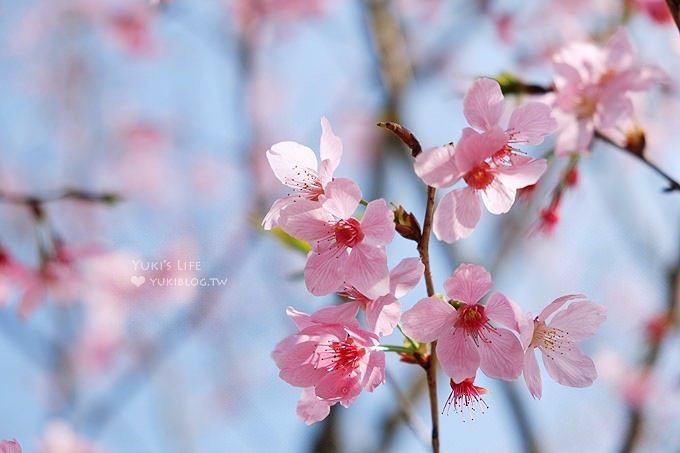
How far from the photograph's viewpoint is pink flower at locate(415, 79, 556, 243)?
0.71m

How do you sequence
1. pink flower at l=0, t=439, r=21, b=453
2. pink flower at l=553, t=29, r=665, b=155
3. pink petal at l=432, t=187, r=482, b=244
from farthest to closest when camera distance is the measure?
pink flower at l=553, t=29, r=665, b=155 < pink petal at l=432, t=187, r=482, b=244 < pink flower at l=0, t=439, r=21, b=453

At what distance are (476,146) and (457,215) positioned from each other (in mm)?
84

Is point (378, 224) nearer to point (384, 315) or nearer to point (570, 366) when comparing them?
point (384, 315)

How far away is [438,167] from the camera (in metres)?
0.71

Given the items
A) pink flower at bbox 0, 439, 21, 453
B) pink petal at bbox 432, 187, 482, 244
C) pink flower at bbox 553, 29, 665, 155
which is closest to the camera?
pink flower at bbox 0, 439, 21, 453

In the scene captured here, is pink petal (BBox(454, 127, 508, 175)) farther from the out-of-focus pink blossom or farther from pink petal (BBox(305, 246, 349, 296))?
the out-of-focus pink blossom

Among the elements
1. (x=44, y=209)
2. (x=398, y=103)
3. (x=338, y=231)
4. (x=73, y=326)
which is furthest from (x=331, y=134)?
(x=73, y=326)

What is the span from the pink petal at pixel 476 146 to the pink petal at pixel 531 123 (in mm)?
55

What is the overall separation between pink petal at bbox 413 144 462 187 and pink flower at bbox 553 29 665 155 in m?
0.39

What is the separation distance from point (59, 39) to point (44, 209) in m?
5.72

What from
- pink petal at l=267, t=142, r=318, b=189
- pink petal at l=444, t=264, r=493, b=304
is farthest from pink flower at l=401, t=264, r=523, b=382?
pink petal at l=267, t=142, r=318, b=189

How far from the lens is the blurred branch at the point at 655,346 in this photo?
2.12m

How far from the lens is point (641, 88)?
3.54 ft

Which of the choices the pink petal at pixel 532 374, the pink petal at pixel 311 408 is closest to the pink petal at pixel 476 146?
the pink petal at pixel 532 374
